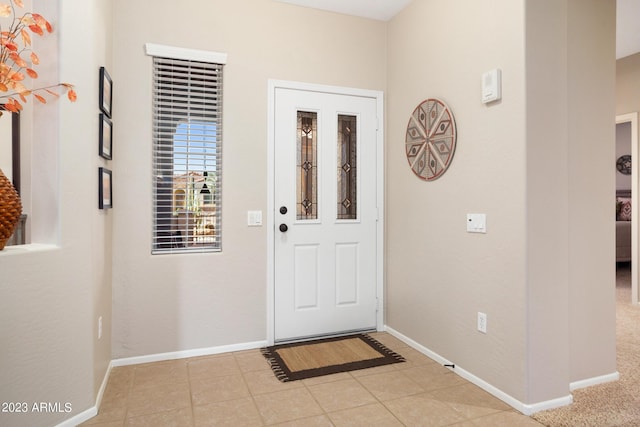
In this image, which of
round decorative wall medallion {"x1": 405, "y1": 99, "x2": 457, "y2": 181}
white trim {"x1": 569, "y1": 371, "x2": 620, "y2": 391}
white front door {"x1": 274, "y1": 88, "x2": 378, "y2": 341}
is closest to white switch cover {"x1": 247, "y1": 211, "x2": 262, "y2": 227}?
white front door {"x1": 274, "y1": 88, "x2": 378, "y2": 341}

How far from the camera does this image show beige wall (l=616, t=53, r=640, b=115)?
4.19 meters

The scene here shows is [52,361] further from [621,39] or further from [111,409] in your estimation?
[621,39]

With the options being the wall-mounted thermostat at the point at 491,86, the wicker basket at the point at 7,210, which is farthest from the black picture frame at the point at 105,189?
the wall-mounted thermostat at the point at 491,86

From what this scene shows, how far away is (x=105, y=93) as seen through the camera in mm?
2371

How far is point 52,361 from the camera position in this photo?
1854mm

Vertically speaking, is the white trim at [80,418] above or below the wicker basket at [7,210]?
below

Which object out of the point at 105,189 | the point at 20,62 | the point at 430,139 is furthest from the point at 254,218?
the point at 20,62

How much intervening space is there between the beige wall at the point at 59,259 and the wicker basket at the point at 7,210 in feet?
0.29

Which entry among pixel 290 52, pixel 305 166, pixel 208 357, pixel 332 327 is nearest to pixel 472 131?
pixel 305 166

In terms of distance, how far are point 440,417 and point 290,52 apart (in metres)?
2.83

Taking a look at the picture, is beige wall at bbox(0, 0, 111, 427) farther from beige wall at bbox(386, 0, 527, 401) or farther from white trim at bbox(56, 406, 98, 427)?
beige wall at bbox(386, 0, 527, 401)

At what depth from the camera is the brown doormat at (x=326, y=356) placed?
266cm

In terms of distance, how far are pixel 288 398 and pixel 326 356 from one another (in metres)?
0.65

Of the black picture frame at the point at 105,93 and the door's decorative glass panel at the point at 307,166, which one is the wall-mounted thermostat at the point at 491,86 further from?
the black picture frame at the point at 105,93
